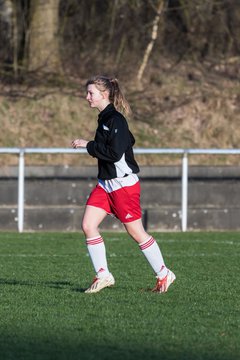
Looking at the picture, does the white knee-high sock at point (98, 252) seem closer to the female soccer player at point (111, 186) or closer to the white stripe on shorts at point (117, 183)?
the female soccer player at point (111, 186)

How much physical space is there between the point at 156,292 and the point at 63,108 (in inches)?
492

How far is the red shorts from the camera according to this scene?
9.02 metres

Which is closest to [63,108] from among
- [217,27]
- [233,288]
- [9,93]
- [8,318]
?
[9,93]

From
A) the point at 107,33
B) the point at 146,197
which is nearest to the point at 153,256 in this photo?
the point at 146,197

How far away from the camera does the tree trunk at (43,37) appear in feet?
73.1

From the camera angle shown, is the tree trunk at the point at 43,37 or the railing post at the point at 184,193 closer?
the railing post at the point at 184,193

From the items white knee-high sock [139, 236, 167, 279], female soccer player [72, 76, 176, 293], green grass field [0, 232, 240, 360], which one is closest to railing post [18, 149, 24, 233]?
green grass field [0, 232, 240, 360]

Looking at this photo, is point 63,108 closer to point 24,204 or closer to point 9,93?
point 9,93

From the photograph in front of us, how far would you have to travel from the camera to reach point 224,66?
2378 centimetres

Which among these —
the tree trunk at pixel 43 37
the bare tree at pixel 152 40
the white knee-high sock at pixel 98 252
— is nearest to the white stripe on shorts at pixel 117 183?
the white knee-high sock at pixel 98 252

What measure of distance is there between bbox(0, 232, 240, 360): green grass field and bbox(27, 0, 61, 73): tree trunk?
9.43 m

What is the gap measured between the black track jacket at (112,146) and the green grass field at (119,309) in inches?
41.1

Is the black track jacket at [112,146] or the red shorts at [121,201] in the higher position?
the black track jacket at [112,146]

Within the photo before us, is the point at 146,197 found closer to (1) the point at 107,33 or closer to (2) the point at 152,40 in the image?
(2) the point at 152,40
